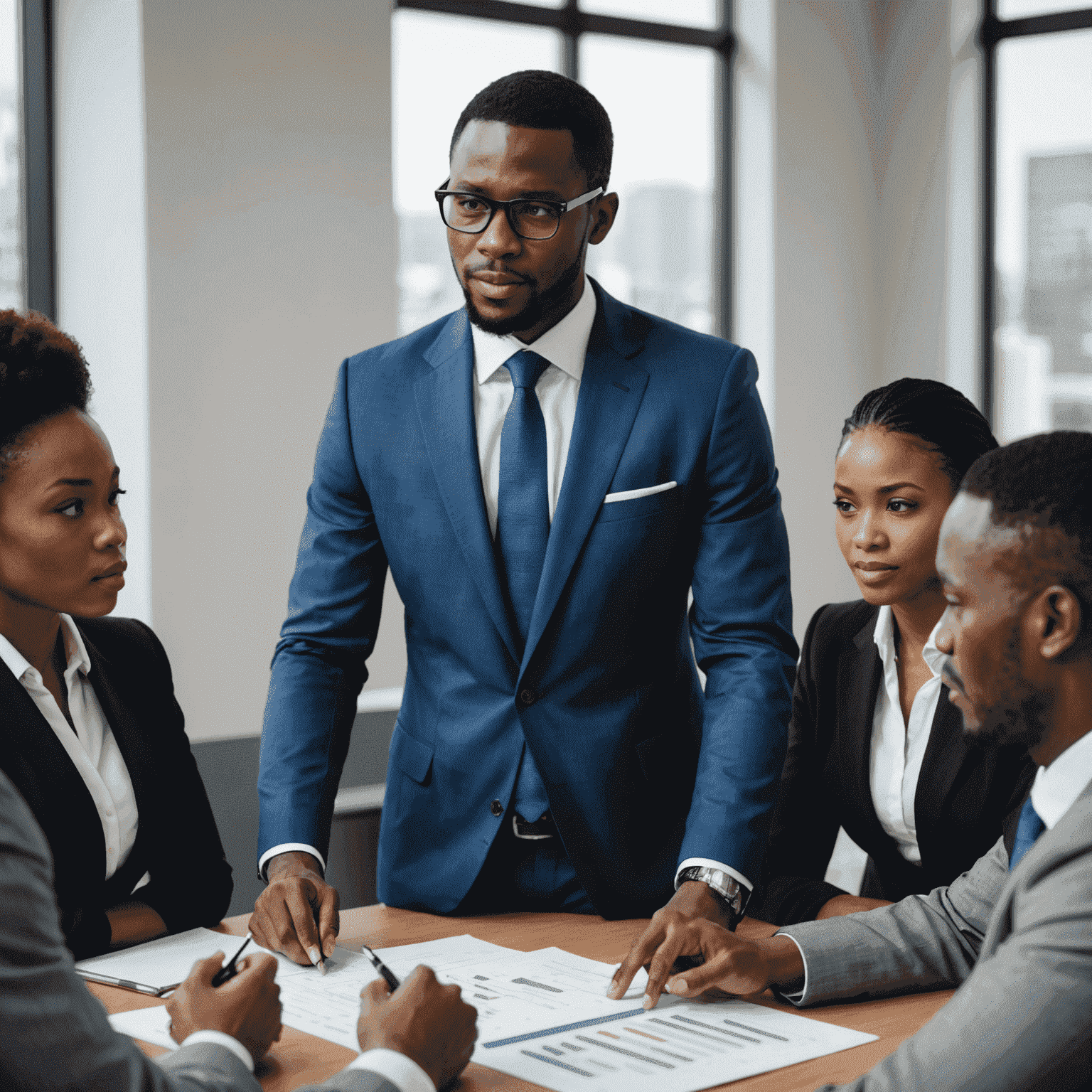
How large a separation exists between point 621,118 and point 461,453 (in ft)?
12.7

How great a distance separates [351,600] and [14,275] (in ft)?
7.66

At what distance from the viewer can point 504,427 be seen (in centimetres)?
195

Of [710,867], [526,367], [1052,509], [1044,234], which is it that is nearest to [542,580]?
[526,367]

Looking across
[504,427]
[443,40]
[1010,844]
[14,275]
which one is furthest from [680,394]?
[443,40]

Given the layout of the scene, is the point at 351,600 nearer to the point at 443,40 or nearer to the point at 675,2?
the point at 443,40

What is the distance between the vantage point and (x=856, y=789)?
2.06 metres

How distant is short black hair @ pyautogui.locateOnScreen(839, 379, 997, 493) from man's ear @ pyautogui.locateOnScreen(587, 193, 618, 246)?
45cm

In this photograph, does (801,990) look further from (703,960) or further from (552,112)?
(552,112)

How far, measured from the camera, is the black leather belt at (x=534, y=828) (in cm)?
188

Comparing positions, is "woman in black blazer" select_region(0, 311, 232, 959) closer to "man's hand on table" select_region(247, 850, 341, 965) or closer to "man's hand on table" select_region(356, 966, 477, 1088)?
"man's hand on table" select_region(247, 850, 341, 965)

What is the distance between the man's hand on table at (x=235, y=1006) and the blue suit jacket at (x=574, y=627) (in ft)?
1.47

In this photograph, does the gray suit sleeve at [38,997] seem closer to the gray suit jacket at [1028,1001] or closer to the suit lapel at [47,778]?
the gray suit jacket at [1028,1001]

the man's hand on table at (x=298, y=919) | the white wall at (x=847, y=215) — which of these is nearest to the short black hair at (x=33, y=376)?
the man's hand on table at (x=298, y=919)

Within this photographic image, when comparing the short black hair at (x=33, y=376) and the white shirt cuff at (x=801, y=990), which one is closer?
the white shirt cuff at (x=801, y=990)
